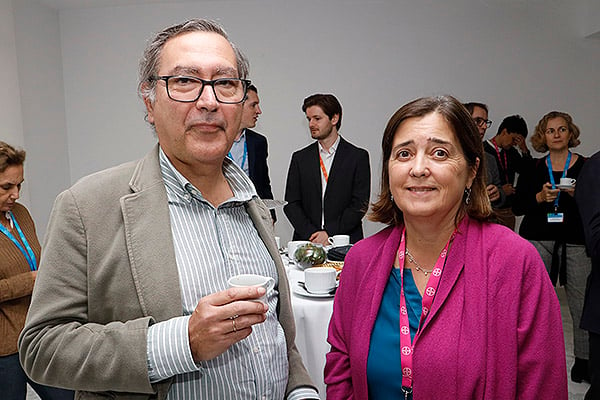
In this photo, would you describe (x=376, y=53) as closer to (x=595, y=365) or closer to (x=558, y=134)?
(x=558, y=134)

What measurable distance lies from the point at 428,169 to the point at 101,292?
3.02 feet

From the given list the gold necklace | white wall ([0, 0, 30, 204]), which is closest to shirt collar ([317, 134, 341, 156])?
the gold necklace

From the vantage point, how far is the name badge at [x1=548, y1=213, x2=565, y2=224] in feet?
11.7

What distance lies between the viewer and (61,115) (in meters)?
5.89

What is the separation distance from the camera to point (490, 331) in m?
1.22

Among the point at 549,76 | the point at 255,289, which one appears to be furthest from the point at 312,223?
the point at 549,76

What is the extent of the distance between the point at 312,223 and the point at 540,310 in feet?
8.53

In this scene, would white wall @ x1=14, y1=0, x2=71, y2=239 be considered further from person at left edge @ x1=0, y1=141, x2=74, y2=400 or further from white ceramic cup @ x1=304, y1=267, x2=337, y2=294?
white ceramic cup @ x1=304, y1=267, x2=337, y2=294

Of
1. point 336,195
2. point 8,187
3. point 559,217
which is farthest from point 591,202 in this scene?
point 8,187

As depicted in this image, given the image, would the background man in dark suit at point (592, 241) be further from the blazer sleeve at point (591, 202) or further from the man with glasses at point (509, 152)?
the man with glasses at point (509, 152)

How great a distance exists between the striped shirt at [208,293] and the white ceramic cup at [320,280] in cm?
86

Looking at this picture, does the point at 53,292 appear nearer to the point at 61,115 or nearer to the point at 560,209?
the point at 560,209

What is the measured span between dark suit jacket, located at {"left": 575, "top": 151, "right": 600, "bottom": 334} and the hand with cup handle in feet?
5.48

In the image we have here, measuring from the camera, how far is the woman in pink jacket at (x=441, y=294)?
48.1 inches
